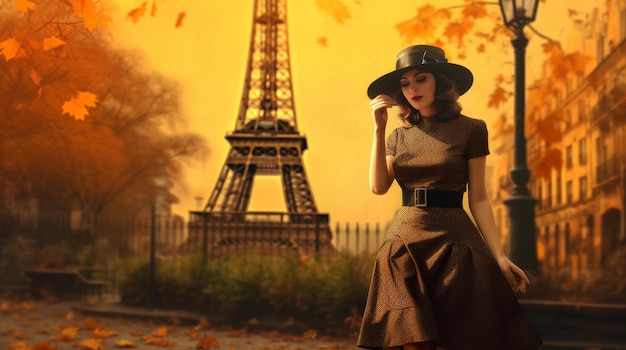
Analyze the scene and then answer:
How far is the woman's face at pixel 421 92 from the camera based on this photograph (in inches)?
101

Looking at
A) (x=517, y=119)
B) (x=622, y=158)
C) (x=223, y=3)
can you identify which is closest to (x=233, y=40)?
(x=223, y=3)

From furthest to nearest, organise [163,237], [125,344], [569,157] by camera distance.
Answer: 1. [163,237]
2. [569,157]
3. [125,344]

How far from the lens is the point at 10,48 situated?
4.77m

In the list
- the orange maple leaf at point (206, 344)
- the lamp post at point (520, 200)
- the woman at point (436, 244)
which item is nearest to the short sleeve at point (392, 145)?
the woman at point (436, 244)

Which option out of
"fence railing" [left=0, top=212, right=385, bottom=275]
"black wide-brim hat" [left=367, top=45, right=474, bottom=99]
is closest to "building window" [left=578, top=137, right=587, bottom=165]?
"fence railing" [left=0, top=212, right=385, bottom=275]

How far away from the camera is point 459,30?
556 cm

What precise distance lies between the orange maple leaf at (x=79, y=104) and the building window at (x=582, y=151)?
13.2 feet

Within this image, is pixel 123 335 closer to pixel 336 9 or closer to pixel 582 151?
pixel 336 9

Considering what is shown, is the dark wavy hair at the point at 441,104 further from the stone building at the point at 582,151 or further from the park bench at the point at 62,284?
the park bench at the point at 62,284

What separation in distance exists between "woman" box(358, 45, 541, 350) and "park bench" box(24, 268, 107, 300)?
445 cm

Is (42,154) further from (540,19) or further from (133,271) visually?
(540,19)

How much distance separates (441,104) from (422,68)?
16cm

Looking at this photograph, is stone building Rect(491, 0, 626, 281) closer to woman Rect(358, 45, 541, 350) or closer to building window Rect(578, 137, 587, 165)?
building window Rect(578, 137, 587, 165)

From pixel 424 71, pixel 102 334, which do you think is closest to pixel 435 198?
pixel 424 71
